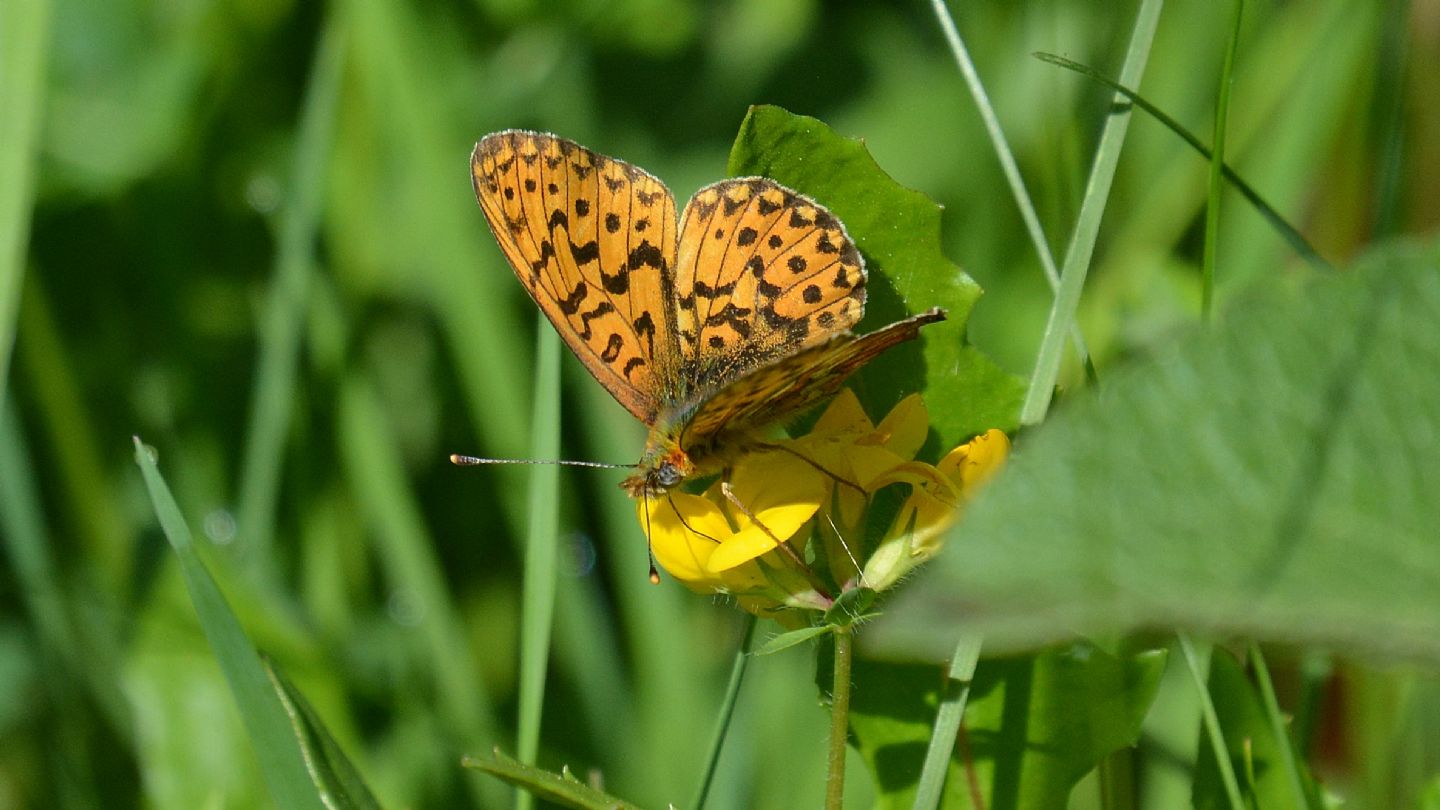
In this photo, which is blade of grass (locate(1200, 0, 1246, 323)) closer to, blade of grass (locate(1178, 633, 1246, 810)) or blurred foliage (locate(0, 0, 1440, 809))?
blade of grass (locate(1178, 633, 1246, 810))

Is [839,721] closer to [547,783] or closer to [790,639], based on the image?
[790,639]

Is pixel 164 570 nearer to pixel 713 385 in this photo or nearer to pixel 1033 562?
pixel 713 385

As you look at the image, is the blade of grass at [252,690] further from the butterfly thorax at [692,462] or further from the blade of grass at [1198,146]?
the blade of grass at [1198,146]

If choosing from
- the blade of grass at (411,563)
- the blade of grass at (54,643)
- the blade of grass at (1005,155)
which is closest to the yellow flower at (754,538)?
the blade of grass at (1005,155)

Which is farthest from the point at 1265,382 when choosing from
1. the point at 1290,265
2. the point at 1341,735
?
the point at 1290,265

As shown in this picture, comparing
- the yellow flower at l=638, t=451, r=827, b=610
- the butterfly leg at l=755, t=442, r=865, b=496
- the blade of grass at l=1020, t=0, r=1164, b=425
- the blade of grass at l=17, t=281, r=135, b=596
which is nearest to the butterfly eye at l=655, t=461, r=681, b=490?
the yellow flower at l=638, t=451, r=827, b=610

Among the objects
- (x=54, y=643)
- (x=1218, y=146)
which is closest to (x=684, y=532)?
(x=1218, y=146)
